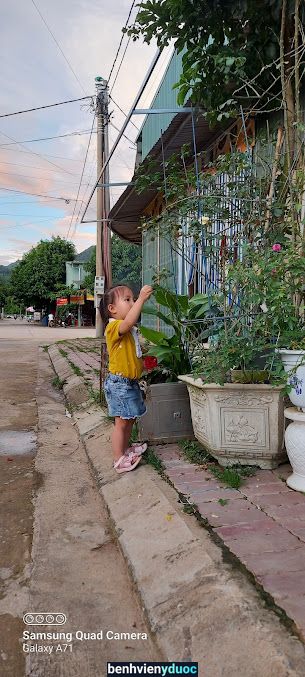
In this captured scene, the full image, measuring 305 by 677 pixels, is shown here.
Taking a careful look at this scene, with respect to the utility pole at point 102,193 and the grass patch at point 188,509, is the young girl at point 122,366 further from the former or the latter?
the utility pole at point 102,193

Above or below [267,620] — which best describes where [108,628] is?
below

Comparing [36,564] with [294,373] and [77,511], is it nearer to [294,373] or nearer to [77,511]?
[77,511]

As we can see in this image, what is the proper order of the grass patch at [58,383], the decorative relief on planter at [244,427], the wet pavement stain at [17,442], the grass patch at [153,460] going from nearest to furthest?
the decorative relief on planter at [244,427]
the grass patch at [153,460]
the wet pavement stain at [17,442]
the grass patch at [58,383]

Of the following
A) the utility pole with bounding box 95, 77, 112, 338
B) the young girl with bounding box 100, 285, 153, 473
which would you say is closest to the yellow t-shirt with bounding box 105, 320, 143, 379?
the young girl with bounding box 100, 285, 153, 473

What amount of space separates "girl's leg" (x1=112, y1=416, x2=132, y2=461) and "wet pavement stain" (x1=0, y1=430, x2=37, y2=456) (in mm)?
1272

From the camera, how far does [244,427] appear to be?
3.03 metres

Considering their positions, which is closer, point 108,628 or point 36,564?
point 108,628

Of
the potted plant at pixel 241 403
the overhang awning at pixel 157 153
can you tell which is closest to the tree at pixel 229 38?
the overhang awning at pixel 157 153

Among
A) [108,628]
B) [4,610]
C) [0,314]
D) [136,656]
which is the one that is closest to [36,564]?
[4,610]

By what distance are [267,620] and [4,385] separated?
662 cm

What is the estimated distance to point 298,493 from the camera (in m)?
2.77

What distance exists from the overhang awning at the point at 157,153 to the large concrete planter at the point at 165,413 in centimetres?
189

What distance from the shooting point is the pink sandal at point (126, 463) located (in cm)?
335

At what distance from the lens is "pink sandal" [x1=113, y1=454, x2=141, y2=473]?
3.35 metres
